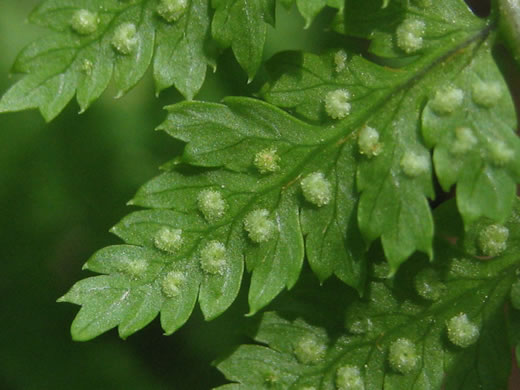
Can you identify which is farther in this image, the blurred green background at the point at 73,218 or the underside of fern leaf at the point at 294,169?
the blurred green background at the point at 73,218

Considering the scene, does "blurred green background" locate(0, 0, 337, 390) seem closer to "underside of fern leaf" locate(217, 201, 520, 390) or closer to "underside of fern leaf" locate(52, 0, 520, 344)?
"underside of fern leaf" locate(217, 201, 520, 390)

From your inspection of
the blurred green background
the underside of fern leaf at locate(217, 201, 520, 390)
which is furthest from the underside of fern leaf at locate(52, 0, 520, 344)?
the blurred green background

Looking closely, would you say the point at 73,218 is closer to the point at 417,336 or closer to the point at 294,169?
the point at 294,169

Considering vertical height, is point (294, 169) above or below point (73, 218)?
above

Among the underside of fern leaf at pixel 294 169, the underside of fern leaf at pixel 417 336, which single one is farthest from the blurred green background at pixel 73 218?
the underside of fern leaf at pixel 294 169

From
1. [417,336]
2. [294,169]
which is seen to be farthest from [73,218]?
[417,336]

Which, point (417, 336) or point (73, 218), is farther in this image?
point (73, 218)

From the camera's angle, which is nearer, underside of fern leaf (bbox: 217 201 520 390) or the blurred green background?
underside of fern leaf (bbox: 217 201 520 390)

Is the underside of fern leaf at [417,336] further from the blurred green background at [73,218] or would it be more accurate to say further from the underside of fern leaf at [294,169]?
the blurred green background at [73,218]

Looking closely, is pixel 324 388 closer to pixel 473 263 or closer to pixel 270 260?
pixel 270 260

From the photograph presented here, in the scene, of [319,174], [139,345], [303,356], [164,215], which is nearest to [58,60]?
[164,215]
